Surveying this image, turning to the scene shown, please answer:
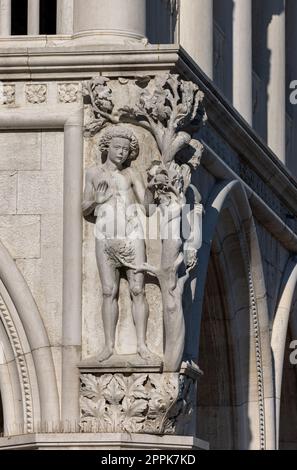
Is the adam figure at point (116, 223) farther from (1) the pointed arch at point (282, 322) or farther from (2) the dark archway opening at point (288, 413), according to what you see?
(2) the dark archway opening at point (288, 413)

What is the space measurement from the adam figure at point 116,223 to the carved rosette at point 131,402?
0.29m

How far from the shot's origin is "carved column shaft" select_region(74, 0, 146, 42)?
109ft

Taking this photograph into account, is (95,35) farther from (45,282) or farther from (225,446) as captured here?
(225,446)

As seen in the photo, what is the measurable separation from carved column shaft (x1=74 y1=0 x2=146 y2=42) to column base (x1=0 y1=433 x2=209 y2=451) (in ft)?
15.2

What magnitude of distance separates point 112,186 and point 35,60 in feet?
5.77

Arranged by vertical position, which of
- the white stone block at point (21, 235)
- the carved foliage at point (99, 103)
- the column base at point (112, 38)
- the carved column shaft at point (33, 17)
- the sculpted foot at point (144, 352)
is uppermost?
the carved column shaft at point (33, 17)

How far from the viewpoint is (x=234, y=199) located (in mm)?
36438

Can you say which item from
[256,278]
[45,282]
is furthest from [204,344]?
[45,282]

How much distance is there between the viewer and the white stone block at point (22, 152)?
108 ft

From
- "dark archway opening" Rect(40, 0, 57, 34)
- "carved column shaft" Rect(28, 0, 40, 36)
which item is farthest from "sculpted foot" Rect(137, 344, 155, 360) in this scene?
"dark archway opening" Rect(40, 0, 57, 34)

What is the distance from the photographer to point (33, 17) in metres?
34.2

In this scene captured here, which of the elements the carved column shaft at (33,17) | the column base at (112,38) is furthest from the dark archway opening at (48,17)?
the column base at (112,38)

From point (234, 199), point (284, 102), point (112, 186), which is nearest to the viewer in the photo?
point (112, 186)

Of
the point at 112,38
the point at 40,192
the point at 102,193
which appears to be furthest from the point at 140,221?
the point at 112,38
